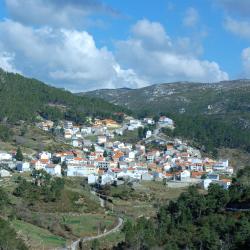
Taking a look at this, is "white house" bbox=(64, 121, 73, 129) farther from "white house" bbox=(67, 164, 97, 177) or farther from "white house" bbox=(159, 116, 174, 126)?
"white house" bbox=(67, 164, 97, 177)

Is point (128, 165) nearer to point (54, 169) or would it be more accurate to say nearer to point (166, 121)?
point (54, 169)

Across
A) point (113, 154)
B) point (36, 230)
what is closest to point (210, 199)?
point (36, 230)

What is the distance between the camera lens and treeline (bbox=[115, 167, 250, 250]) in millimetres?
35312

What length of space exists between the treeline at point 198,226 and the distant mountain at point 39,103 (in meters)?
58.5

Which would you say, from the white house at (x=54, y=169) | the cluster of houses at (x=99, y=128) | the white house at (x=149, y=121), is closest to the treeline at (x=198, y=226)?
the white house at (x=54, y=169)

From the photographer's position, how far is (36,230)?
1791 inches

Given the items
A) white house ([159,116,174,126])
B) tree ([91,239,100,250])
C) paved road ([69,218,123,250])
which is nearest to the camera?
tree ([91,239,100,250])

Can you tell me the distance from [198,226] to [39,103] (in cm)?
7738

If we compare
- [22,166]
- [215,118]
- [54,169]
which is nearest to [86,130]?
[54,169]

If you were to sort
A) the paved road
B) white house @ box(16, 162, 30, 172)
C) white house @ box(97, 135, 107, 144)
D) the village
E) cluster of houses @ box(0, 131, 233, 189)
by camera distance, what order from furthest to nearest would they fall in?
1. white house @ box(97, 135, 107, 144)
2. the village
3. cluster of houses @ box(0, 131, 233, 189)
4. white house @ box(16, 162, 30, 172)
5. the paved road

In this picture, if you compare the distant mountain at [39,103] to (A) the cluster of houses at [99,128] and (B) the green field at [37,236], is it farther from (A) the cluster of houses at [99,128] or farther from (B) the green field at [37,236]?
(B) the green field at [37,236]

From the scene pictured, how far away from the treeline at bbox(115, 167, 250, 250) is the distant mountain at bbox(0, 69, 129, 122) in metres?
58.5

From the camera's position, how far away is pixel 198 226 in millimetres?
40750

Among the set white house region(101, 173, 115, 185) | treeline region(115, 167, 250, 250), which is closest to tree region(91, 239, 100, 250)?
treeline region(115, 167, 250, 250)
